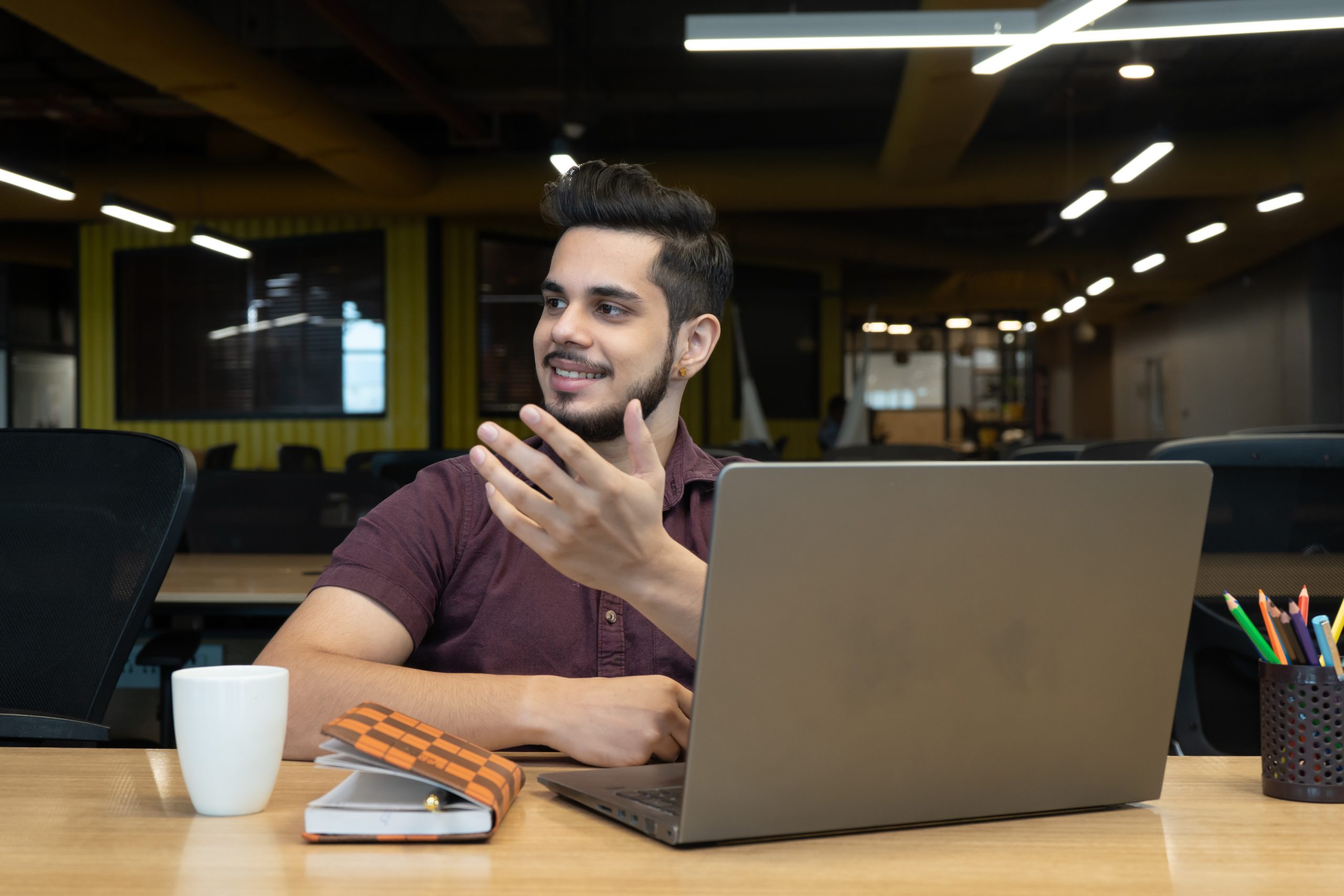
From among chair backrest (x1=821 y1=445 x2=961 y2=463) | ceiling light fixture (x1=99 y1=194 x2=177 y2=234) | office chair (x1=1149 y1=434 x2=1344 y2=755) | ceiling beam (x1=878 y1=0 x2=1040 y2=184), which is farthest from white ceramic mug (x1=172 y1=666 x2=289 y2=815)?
ceiling light fixture (x1=99 y1=194 x2=177 y2=234)

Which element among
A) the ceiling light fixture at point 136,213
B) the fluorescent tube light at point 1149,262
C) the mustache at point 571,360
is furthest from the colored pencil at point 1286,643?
the fluorescent tube light at point 1149,262

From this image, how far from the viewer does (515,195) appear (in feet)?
29.8

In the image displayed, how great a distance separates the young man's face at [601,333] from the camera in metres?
1.40

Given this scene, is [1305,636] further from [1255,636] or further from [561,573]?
[561,573]

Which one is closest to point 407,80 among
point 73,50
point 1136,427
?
point 73,50

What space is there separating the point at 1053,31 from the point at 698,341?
126 inches

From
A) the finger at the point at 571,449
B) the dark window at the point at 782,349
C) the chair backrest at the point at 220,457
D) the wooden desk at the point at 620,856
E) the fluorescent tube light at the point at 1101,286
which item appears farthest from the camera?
the fluorescent tube light at the point at 1101,286

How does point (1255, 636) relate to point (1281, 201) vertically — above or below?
below

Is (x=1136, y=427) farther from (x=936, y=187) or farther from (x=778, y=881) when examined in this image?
(x=778, y=881)

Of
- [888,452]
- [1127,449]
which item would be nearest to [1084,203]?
[888,452]

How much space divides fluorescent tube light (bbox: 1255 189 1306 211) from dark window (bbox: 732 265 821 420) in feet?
17.3

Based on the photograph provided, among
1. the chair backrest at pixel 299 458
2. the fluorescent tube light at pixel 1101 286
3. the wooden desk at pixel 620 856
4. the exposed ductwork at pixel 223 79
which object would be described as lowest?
the wooden desk at pixel 620 856

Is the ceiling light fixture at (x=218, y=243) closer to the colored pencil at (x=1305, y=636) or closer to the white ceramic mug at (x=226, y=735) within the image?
the white ceramic mug at (x=226, y=735)

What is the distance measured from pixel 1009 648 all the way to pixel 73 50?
8291mm
